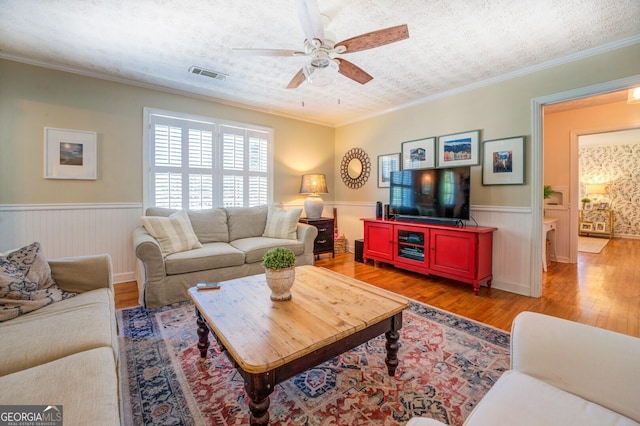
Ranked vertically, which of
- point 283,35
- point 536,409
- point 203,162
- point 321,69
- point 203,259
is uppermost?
point 283,35

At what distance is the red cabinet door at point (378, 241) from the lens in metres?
3.88

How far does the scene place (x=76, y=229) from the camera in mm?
3150

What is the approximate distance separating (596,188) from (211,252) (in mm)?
8966

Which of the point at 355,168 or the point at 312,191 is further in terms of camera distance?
the point at 355,168

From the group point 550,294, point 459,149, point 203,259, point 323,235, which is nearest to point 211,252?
point 203,259

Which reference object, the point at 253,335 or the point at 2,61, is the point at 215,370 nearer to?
the point at 253,335

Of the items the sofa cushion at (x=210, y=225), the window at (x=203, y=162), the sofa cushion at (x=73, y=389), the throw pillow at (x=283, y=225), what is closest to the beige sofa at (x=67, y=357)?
the sofa cushion at (x=73, y=389)

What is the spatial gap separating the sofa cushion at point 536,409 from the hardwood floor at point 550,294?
156cm

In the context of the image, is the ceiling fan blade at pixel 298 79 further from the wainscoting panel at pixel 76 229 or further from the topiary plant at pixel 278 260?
the wainscoting panel at pixel 76 229

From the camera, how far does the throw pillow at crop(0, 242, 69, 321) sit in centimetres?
145

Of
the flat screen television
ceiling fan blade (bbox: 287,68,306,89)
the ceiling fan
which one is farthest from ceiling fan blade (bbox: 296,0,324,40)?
the flat screen television

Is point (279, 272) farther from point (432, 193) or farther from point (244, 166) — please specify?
point (244, 166)

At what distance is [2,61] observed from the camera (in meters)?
2.76

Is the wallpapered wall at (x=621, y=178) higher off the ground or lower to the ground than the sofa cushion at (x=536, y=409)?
higher
